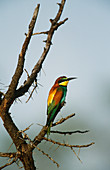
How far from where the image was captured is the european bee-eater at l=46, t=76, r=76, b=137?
3682mm

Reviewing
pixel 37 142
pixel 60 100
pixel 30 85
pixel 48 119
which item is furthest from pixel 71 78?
pixel 37 142

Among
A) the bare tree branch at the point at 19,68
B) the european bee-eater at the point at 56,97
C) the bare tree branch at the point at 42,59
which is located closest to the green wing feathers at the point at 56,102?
the european bee-eater at the point at 56,97

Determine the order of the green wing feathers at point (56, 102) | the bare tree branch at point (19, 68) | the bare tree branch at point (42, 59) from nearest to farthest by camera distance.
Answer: the bare tree branch at point (19, 68) → the bare tree branch at point (42, 59) → the green wing feathers at point (56, 102)

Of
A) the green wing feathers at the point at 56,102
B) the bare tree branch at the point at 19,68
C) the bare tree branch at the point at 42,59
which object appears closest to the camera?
the bare tree branch at the point at 19,68

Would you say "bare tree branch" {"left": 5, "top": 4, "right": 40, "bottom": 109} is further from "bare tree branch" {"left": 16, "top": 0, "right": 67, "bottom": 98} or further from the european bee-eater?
the european bee-eater

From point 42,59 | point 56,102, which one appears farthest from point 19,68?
point 56,102

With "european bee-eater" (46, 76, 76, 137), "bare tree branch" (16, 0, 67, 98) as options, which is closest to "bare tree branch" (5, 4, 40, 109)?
"bare tree branch" (16, 0, 67, 98)

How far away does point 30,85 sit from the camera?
3.03 m

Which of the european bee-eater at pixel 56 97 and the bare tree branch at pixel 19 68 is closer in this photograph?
the bare tree branch at pixel 19 68

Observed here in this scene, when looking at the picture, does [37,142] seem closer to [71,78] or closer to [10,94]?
[10,94]

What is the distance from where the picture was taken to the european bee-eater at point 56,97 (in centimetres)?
368

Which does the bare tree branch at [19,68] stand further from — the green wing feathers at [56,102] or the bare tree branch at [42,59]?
the green wing feathers at [56,102]

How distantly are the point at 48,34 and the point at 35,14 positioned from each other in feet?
0.78

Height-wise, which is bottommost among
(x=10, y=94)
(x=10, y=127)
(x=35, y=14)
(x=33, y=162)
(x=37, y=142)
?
(x=33, y=162)
